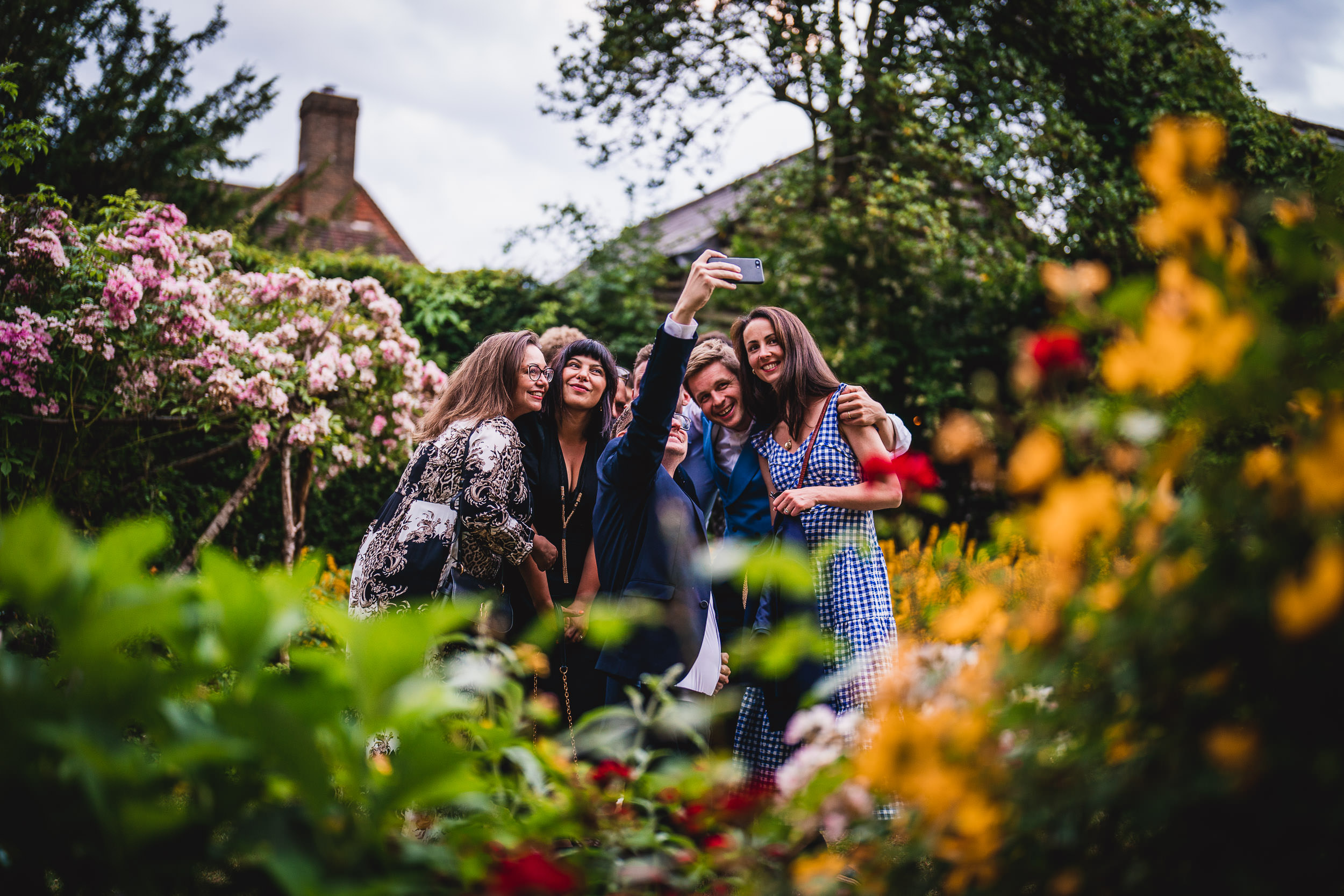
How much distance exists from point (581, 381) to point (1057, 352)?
2300 mm

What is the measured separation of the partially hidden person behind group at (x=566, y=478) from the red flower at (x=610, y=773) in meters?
1.79

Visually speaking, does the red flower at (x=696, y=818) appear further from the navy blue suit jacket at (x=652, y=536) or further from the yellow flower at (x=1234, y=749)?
the navy blue suit jacket at (x=652, y=536)

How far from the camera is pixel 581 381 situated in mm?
3115

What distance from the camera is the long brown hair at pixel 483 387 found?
306cm

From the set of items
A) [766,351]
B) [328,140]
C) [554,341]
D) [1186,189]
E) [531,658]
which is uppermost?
[328,140]

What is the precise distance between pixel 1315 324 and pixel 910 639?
63 cm

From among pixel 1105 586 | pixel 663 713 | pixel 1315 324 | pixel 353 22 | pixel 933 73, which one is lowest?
pixel 663 713

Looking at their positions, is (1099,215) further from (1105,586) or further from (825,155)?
(1105,586)

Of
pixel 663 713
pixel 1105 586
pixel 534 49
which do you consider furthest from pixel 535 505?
pixel 534 49

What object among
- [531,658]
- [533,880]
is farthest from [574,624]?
[533,880]

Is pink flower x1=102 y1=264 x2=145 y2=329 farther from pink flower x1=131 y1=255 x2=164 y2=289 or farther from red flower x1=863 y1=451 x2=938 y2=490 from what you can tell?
red flower x1=863 y1=451 x2=938 y2=490

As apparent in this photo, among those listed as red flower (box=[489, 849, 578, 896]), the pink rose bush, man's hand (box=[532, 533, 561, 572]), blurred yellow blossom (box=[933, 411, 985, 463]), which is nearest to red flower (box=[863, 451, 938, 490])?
blurred yellow blossom (box=[933, 411, 985, 463])

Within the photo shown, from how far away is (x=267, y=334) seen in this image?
5.26 meters

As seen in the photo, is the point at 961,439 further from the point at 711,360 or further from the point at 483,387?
the point at 483,387
